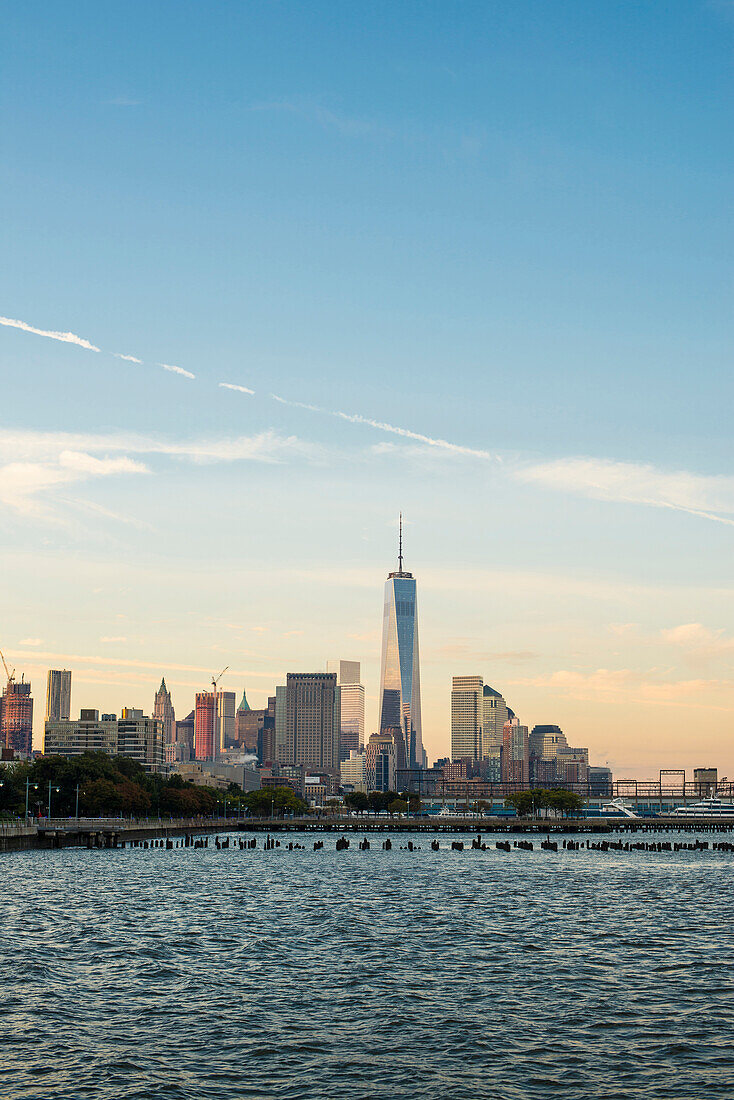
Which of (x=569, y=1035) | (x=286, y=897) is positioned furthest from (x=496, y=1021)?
(x=286, y=897)

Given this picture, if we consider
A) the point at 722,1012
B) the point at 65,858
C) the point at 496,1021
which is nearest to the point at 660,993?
the point at 722,1012

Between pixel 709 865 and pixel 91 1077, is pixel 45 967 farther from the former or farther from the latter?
pixel 709 865

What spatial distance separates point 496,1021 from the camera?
50.0m

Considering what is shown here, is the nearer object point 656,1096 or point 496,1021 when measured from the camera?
point 656,1096

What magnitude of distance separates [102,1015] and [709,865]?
454ft

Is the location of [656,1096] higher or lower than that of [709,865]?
higher

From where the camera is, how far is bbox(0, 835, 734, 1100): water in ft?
134

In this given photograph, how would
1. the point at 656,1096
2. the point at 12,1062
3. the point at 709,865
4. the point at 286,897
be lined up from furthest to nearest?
1. the point at 709,865
2. the point at 286,897
3. the point at 12,1062
4. the point at 656,1096

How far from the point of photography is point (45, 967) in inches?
2466

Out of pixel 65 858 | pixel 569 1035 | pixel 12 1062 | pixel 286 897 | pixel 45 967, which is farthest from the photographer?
pixel 65 858

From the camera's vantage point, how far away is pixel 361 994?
55938 mm

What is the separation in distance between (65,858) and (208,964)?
9753 centimetres

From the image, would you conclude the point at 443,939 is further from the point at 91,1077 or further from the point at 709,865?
the point at 709,865

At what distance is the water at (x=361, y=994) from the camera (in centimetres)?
4088
